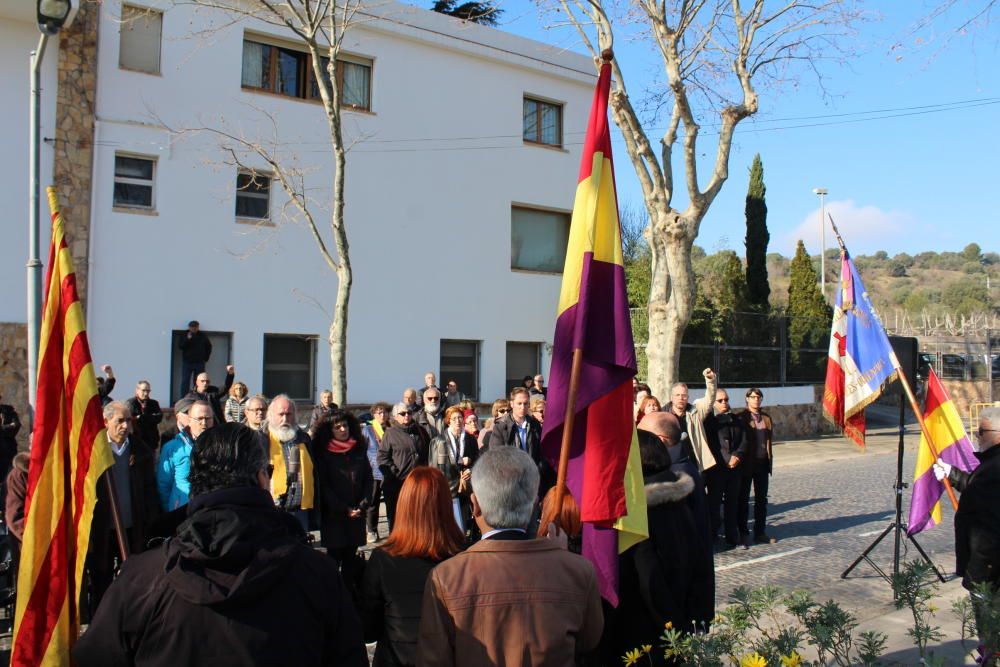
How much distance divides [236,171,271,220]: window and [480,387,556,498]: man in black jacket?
355 inches

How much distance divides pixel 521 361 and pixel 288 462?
13.5 metres

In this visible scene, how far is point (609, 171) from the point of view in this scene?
4176mm

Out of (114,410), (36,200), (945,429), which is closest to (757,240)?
(945,429)

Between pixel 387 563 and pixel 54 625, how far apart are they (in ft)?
4.57

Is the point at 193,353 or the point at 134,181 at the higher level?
the point at 134,181

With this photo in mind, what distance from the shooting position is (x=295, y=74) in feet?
57.1

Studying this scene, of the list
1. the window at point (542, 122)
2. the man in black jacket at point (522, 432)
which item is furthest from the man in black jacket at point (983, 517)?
the window at point (542, 122)

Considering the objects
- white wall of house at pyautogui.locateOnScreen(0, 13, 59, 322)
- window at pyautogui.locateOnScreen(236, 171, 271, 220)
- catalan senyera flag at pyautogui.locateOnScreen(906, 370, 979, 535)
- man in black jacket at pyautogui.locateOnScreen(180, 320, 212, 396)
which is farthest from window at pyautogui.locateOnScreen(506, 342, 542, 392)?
catalan senyera flag at pyautogui.locateOnScreen(906, 370, 979, 535)

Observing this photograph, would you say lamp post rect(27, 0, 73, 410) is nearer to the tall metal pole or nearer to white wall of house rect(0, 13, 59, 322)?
the tall metal pole

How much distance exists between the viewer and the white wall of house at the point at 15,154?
1426 cm

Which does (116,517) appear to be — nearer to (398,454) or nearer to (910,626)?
(398,454)

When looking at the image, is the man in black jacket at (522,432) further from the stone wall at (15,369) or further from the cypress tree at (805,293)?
the cypress tree at (805,293)

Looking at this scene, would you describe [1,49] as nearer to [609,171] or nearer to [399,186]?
[399,186]

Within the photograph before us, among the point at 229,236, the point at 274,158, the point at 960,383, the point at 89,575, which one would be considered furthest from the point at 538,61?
the point at 960,383
